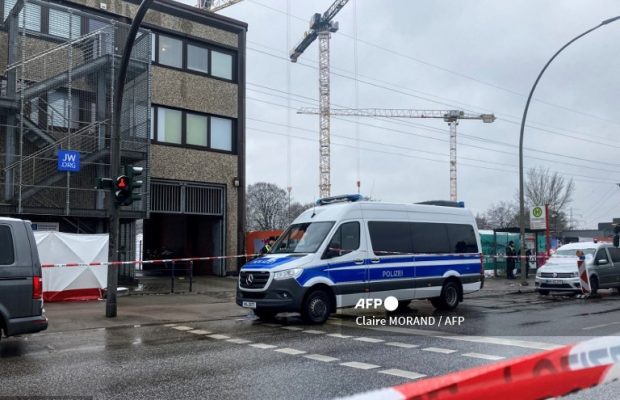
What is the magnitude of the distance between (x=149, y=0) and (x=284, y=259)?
573 centimetres

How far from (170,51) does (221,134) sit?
403 cm

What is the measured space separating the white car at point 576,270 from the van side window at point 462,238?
167 inches

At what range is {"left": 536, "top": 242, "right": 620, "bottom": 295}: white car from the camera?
1772 cm

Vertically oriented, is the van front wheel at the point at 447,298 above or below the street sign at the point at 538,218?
below

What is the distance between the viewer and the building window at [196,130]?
24.4m

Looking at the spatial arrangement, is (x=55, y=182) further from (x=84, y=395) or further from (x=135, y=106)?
(x=84, y=395)

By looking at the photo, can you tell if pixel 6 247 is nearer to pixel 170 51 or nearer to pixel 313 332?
pixel 313 332

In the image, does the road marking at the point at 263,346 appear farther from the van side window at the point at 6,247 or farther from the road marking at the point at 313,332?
the van side window at the point at 6,247

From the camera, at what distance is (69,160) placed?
18.4 metres

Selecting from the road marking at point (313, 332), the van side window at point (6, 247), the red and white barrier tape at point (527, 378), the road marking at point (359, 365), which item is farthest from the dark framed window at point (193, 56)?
the red and white barrier tape at point (527, 378)

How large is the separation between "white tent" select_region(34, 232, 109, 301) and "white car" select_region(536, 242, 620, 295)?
523 inches

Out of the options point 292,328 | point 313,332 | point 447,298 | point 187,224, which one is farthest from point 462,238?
point 187,224

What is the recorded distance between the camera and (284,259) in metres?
11.8

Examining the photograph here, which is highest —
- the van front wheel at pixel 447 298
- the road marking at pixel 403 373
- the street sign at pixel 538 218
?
the street sign at pixel 538 218
